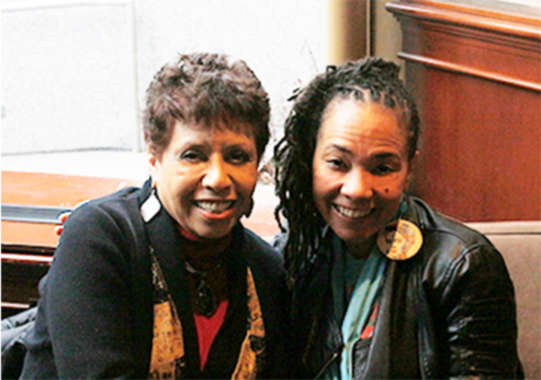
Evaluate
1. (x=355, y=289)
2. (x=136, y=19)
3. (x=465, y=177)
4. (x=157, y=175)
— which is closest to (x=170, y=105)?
(x=157, y=175)

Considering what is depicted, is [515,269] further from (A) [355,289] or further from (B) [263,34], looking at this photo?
(B) [263,34]

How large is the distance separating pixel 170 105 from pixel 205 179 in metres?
0.13

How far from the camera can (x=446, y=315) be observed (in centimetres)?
129

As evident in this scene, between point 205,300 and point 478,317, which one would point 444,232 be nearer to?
point 478,317

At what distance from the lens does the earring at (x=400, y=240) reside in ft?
4.35

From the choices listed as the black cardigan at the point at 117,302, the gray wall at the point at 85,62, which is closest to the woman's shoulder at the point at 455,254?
the black cardigan at the point at 117,302

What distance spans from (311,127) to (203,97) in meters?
0.23

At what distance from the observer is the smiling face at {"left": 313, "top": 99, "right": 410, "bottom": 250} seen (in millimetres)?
1280

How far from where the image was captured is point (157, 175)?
1317 mm

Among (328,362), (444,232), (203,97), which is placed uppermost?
(203,97)

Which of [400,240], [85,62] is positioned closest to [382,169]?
[400,240]

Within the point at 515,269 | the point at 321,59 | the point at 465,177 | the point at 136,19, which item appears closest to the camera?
the point at 515,269

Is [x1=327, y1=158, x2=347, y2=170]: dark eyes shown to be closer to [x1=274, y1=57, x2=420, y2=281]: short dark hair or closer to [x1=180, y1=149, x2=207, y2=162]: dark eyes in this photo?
[x1=274, y1=57, x2=420, y2=281]: short dark hair

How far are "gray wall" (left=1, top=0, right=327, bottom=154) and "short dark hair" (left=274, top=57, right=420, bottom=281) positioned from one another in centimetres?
207
